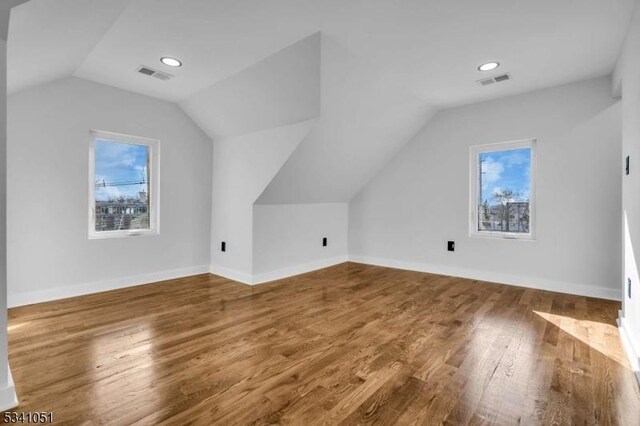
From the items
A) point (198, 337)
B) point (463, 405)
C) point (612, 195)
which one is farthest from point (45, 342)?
point (612, 195)

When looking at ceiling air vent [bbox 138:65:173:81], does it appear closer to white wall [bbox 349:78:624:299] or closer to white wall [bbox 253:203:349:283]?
white wall [bbox 253:203:349:283]

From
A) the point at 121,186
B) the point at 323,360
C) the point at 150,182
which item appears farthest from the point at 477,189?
the point at 121,186

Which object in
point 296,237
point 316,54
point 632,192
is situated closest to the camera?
point 632,192

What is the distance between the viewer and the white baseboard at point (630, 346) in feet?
6.10

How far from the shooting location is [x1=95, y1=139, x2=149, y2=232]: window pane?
354cm

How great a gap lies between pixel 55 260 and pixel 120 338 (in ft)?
4.94

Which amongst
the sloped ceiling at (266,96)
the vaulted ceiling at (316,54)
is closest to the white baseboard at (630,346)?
the vaulted ceiling at (316,54)

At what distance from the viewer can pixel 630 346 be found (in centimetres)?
210

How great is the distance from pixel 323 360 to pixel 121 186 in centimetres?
313

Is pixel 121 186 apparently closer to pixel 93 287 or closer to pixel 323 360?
pixel 93 287

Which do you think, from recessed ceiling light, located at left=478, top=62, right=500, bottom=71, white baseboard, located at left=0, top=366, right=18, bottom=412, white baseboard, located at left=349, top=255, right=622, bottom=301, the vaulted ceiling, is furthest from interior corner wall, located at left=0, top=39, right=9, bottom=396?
white baseboard, located at left=349, top=255, right=622, bottom=301

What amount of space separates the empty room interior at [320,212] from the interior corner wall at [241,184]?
33 millimetres

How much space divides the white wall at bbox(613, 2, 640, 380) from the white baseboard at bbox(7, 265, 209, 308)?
426 cm

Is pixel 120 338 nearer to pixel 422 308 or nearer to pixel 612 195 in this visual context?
pixel 422 308
